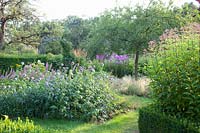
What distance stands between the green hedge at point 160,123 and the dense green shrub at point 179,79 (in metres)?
0.28

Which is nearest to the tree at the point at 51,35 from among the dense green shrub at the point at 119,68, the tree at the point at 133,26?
the dense green shrub at the point at 119,68

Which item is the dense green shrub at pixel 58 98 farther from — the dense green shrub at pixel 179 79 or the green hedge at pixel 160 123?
the dense green shrub at pixel 179 79

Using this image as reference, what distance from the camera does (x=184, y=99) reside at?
579cm

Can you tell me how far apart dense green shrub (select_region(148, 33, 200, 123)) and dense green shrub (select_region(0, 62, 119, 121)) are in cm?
198

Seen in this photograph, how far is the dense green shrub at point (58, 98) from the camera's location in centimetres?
752

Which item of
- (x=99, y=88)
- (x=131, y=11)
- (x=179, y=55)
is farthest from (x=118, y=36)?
(x=179, y=55)

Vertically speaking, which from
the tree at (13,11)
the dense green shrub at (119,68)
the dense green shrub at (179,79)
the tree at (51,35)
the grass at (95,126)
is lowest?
the grass at (95,126)

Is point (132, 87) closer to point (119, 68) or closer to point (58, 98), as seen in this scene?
point (58, 98)

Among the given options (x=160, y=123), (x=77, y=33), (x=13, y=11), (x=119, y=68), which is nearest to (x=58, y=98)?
(x=160, y=123)

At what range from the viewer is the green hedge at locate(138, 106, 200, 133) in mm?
5094

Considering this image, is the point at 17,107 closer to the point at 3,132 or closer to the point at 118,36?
the point at 3,132

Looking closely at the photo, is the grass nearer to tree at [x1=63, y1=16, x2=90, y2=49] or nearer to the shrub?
the shrub

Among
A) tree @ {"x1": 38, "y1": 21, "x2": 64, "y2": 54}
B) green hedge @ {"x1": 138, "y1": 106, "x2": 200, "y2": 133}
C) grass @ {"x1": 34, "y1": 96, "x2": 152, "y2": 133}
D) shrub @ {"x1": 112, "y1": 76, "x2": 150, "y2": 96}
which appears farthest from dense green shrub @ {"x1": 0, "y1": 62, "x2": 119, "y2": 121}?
tree @ {"x1": 38, "y1": 21, "x2": 64, "y2": 54}

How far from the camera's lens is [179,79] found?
19.3 ft
